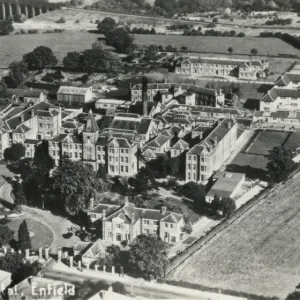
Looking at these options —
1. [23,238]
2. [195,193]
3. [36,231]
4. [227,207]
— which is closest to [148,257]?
[23,238]

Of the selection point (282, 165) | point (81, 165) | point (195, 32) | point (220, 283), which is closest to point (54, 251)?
point (81, 165)

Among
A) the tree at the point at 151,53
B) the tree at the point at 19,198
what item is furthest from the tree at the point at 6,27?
the tree at the point at 19,198

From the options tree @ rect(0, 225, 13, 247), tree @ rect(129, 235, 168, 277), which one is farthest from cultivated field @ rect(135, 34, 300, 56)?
tree @ rect(129, 235, 168, 277)

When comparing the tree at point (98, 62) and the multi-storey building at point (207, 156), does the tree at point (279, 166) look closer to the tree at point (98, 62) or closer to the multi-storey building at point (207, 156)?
the multi-storey building at point (207, 156)

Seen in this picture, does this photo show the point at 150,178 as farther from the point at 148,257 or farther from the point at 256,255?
the point at 148,257

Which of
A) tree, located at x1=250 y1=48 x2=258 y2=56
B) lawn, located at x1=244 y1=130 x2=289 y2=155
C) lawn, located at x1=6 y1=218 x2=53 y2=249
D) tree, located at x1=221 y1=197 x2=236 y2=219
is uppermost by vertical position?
tree, located at x1=221 y1=197 x2=236 y2=219

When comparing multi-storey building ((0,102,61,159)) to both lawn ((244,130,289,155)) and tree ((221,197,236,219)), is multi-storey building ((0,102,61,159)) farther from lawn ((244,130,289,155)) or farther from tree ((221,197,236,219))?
tree ((221,197,236,219))
